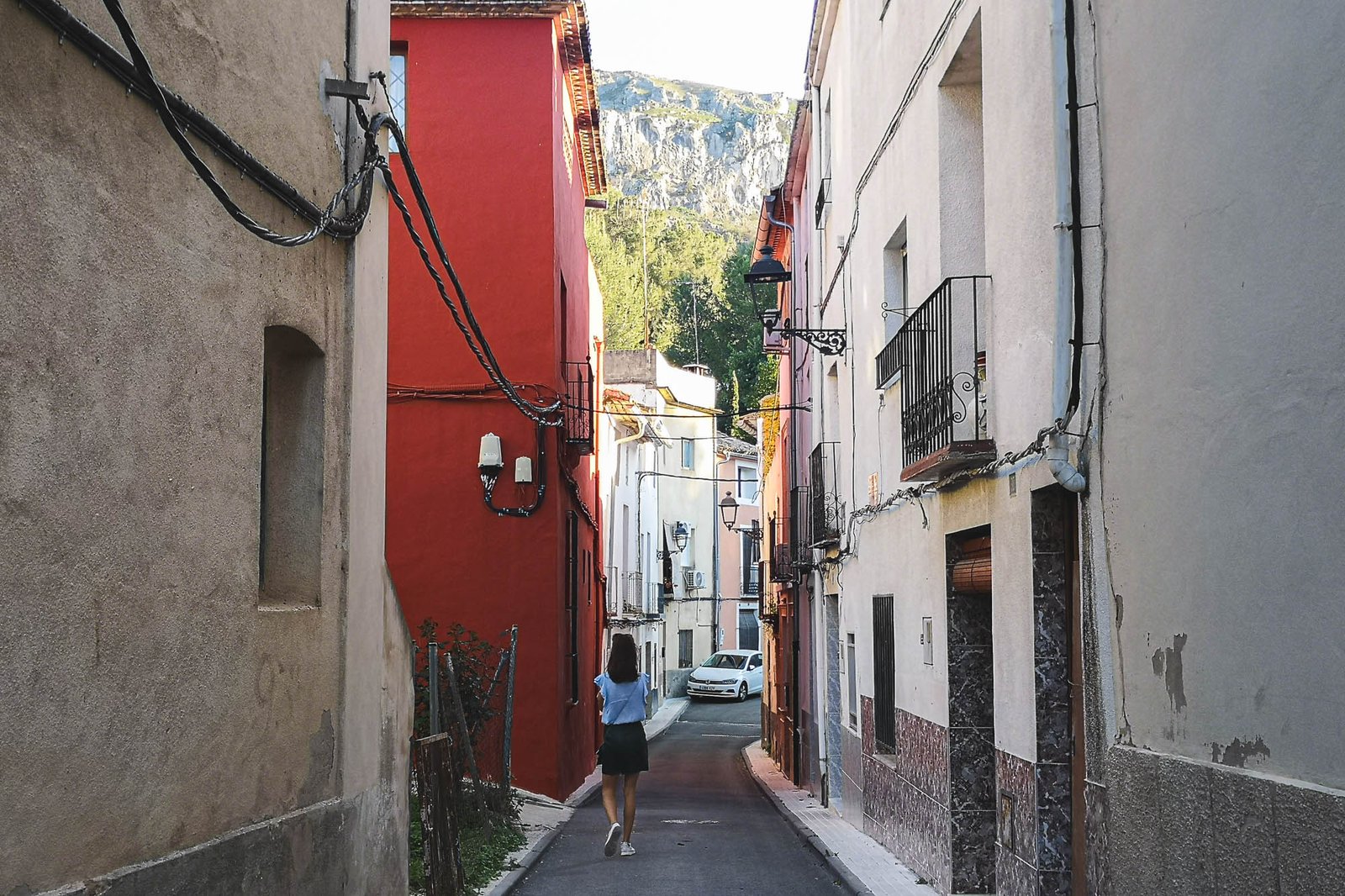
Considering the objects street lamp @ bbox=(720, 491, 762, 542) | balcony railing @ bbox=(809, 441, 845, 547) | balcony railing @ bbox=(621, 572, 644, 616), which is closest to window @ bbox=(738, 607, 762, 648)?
street lamp @ bbox=(720, 491, 762, 542)

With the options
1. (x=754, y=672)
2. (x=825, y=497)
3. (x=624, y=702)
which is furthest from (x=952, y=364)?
(x=754, y=672)

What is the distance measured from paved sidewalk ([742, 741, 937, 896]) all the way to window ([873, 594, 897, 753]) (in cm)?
88

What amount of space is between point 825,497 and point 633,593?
1814cm

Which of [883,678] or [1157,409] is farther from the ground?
[1157,409]

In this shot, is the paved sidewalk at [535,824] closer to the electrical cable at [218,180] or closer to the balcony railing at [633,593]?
the electrical cable at [218,180]

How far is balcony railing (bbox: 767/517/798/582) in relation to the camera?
68.8 feet

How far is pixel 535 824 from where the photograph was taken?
1401 cm

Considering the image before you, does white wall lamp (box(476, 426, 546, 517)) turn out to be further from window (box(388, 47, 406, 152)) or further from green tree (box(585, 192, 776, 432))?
green tree (box(585, 192, 776, 432))

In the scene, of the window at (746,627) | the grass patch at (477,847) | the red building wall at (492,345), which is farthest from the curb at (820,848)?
the window at (746,627)

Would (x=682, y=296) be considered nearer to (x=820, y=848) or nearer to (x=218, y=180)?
(x=820, y=848)

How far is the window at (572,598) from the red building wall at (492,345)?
97 cm

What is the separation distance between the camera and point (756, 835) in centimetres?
1326

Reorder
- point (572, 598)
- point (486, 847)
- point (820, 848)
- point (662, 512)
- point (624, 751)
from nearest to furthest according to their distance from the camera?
point (486, 847) → point (624, 751) → point (820, 848) → point (572, 598) → point (662, 512)

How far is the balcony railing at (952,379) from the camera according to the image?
8.40 meters
